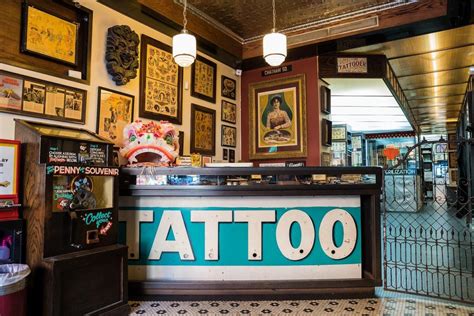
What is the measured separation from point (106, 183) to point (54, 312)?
0.99 m

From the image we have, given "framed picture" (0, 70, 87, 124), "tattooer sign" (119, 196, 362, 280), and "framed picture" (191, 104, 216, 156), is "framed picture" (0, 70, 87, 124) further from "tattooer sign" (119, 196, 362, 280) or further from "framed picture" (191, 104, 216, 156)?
"framed picture" (191, 104, 216, 156)

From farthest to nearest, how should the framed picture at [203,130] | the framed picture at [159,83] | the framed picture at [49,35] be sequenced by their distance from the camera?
the framed picture at [203,130] < the framed picture at [159,83] < the framed picture at [49,35]

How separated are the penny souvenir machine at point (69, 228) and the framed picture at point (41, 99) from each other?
0.44 meters

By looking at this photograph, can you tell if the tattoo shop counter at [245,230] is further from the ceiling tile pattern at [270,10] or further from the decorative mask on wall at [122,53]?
the ceiling tile pattern at [270,10]

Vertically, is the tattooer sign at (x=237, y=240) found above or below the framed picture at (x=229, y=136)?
below

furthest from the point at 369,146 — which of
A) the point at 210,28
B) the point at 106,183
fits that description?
the point at 106,183

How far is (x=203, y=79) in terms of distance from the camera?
5027 mm

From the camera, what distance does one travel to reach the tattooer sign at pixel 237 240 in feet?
9.95

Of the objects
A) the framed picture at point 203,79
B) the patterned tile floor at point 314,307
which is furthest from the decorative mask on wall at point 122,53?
the patterned tile floor at point 314,307

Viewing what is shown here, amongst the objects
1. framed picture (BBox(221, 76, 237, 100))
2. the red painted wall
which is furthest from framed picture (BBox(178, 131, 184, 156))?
the red painted wall

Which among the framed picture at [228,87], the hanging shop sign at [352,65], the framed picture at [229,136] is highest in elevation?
the hanging shop sign at [352,65]

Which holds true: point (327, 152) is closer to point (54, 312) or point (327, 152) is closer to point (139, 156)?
point (139, 156)

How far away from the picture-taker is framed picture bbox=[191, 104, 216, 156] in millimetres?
4836

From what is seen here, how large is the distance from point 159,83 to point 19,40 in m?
1.67
